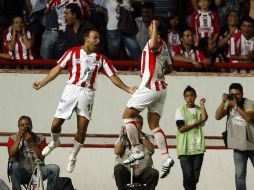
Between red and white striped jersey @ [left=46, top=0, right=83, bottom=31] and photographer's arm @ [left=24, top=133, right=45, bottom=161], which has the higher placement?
red and white striped jersey @ [left=46, top=0, right=83, bottom=31]

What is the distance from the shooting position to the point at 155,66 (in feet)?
79.6

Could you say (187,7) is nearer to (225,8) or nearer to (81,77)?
(225,8)

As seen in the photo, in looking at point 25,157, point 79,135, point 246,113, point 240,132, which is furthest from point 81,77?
point 240,132

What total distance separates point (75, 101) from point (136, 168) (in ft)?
7.55

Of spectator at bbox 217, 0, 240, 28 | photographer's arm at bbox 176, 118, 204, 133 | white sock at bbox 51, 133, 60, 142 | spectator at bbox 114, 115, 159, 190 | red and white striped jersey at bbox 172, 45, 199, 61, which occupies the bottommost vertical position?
spectator at bbox 114, 115, 159, 190

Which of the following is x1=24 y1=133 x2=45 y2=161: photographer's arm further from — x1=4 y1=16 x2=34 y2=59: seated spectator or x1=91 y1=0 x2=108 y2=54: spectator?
x1=91 y1=0 x2=108 y2=54: spectator

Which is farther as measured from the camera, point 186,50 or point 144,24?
point 144,24

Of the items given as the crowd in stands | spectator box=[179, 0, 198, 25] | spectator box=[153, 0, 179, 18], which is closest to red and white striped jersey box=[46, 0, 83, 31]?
the crowd in stands

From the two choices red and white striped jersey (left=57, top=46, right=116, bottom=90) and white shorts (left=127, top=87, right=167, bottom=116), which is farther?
red and white striped jersey (left=57, top=46, right=116, bottom=90)

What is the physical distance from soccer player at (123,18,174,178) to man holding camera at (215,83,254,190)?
3065 mm

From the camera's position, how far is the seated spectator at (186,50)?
96.1 feet

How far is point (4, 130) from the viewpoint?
2975 centimetres

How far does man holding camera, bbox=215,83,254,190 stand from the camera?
2766 centimetres

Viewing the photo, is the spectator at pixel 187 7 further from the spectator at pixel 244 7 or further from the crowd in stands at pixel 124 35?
the spectator at pixel 244 7
